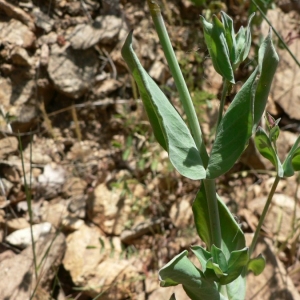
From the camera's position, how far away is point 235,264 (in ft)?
5.25

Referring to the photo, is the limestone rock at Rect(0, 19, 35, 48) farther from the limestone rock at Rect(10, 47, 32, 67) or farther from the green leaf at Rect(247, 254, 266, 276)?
the green leaf at Rect(247, 254, 266, 276)

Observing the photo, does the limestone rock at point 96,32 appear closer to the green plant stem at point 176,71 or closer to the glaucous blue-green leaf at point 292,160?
the green plant stem at point 176,71

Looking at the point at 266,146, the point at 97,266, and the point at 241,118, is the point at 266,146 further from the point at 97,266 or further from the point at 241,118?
the point at 97,266

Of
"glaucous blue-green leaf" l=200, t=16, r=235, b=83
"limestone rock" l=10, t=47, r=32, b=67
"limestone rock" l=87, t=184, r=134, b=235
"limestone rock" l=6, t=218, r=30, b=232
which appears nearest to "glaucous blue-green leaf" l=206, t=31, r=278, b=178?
"glaucous blue-green leaf" l=200, t=16, r=235, b=83

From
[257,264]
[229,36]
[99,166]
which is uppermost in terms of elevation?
[229,36]

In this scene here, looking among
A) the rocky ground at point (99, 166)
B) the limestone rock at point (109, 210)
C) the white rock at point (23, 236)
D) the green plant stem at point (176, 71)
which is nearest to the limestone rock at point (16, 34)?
the rocky ground at point (99, 166)

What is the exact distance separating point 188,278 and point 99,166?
1554mm

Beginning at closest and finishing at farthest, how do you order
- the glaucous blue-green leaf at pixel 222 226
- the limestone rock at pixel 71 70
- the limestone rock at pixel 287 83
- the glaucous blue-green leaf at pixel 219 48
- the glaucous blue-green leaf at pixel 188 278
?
1. the glaucous blue-green leaf at pixel 188 278
2. the glaucous blue-green leaf at pixel 219 48
3. the glaucous blue-green leaf at pixel 222 226
4. the limestone rock at pixel 71 70
5. the limestone rock at pixel 287 83

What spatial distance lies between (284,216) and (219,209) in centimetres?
109

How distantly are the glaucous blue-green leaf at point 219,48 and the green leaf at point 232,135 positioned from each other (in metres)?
0.11

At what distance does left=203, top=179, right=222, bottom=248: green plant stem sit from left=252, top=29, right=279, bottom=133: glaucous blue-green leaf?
11.3 inches

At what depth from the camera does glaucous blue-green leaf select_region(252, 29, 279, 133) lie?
4.77 ft

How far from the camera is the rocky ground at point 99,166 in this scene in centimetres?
263

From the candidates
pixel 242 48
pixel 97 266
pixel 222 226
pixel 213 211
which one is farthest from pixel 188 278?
pixel 97 266
